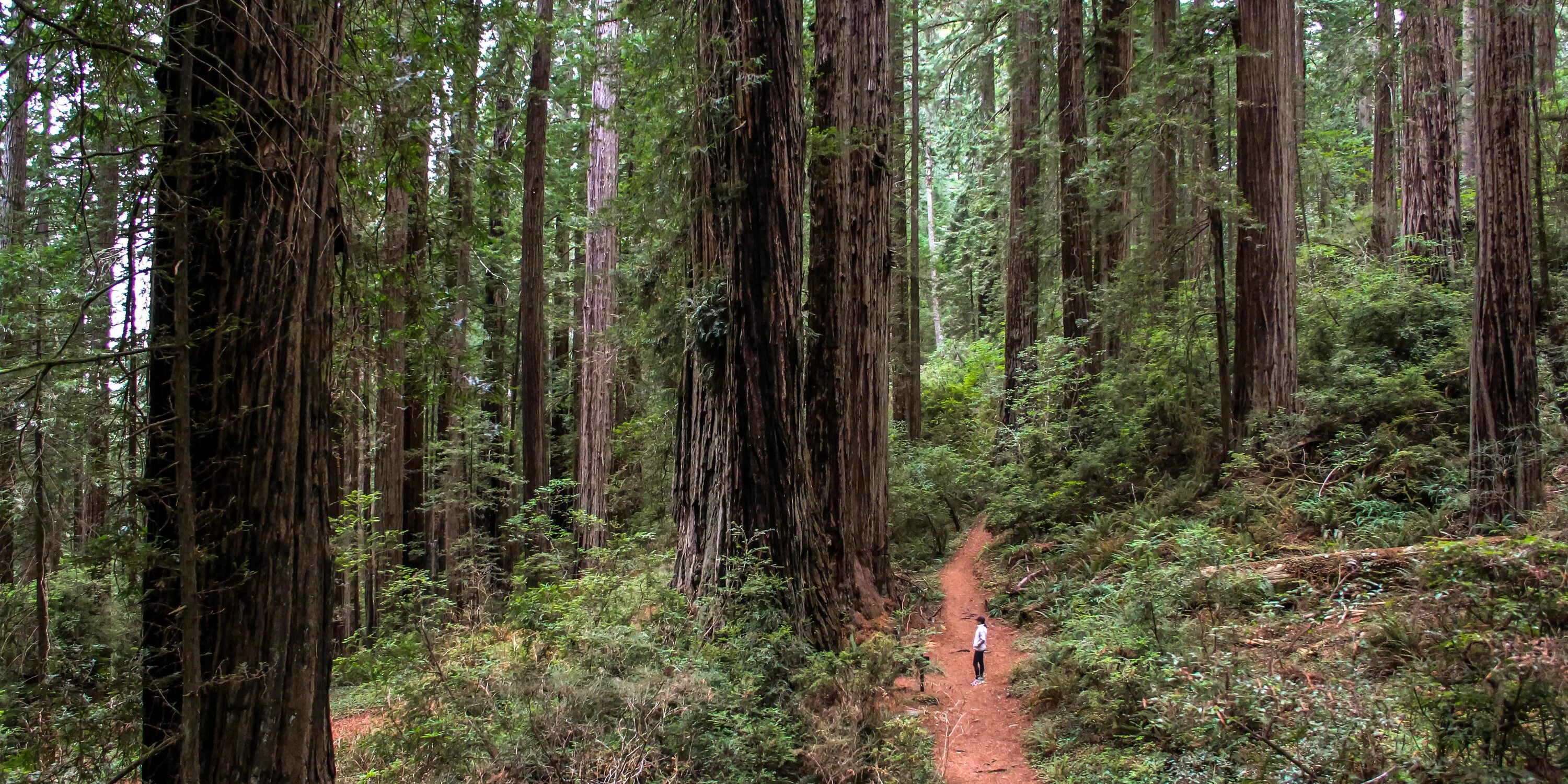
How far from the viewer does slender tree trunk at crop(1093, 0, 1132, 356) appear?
1145 cm

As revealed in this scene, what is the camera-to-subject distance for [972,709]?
696 cm

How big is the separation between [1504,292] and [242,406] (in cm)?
911

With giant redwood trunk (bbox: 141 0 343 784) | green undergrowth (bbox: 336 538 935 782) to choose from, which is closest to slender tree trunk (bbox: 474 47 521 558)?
green undergrowth (bbox: 336 538 935 782)

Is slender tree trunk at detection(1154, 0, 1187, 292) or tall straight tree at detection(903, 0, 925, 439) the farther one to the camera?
tall straight tree at detection(903, 0, 925, 439)

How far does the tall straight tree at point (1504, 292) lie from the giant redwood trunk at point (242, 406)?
856cm

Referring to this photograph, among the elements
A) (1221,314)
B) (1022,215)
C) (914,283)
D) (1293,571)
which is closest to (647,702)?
(1293,571)

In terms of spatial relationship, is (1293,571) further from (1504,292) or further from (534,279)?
(534,279)

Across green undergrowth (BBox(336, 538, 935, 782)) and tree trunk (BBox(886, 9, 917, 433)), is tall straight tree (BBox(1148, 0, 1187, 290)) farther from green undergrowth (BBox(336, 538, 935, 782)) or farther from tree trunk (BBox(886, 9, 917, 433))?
green undergrowth (BBox(336, 538, 935, 782))

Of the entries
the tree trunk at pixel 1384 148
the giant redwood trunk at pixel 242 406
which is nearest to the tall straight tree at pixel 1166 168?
the tree trunk at pixel 1384 148

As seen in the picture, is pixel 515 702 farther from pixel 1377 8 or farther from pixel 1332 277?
pixel 1377 8

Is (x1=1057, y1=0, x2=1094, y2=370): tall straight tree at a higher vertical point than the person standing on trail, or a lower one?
higher

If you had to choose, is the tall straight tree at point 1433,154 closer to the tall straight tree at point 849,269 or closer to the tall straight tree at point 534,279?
the tall straight tree at point 849,269

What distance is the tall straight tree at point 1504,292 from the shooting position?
6410 mm

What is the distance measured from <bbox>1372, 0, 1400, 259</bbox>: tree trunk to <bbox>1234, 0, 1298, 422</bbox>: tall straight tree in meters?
3.44
